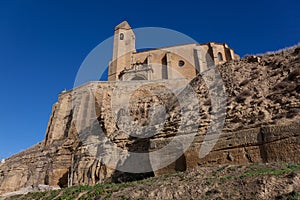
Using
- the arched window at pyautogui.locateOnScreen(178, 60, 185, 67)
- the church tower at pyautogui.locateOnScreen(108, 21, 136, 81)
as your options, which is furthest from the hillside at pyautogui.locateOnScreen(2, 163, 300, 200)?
the church tower at pyautogui.locateOnScreen(108, 21, 136, 81)

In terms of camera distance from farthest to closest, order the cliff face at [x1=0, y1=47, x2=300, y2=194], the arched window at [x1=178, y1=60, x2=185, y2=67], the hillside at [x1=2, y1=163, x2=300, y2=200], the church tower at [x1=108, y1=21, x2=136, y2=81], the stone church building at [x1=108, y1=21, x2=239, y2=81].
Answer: the church tower at [x1=108, y1=21, x2=136, y2=81], the arched window at [x1=178, y1=60, x2=185, y2=67], the stone church building at [x1=108, y1=21, x2=239, y2=81], the cliff face at [x1=0, y1=47, x2=300, y2=194], the hillside at [x1=2, y1=163, x2=300, y2=200]

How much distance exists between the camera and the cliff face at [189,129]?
9.87 meters

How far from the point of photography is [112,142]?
17.5m

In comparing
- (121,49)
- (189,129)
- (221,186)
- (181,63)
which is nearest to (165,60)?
(181,63)

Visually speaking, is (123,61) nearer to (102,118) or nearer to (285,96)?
(102,118)

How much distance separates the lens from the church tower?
4097 cm

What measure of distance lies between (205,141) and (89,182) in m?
9.73

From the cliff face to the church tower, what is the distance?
15881 millimetres

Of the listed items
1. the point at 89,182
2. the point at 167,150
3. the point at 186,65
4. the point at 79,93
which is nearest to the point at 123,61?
the point at 186,65

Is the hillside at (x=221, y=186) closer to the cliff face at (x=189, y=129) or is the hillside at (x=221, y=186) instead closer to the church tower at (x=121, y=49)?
the cliff face at (x=189, y=129)

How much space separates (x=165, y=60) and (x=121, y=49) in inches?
334

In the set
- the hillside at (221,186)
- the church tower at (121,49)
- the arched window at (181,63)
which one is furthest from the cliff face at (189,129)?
the church tower at (121,49)

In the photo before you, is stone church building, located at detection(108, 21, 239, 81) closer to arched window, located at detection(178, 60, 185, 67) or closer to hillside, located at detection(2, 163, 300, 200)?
arched window, located at detection(178, 60, 185, 67)

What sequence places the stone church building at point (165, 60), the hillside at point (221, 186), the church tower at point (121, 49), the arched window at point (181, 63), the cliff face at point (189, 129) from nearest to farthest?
the hillside at point (221, 186), the cliff face at point (189, 129), the stone church building at point (165, 60), the arched window at point (181, 63), the church tower at point (121, 49)
